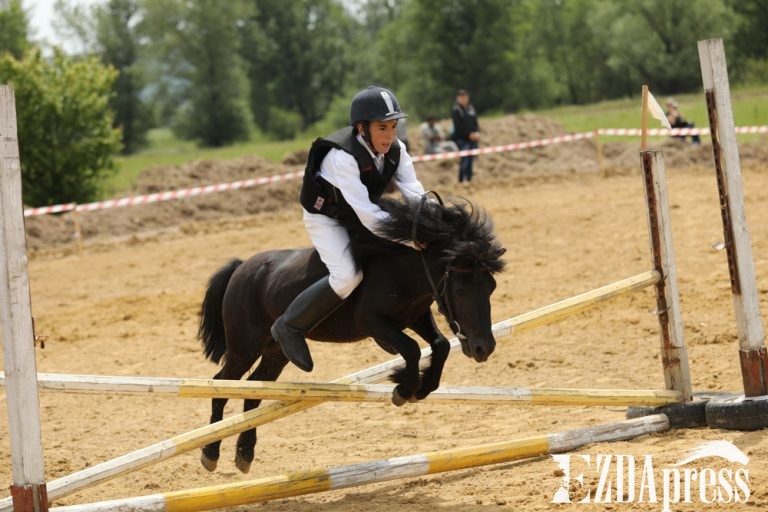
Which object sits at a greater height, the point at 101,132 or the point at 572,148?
the point at 101,132

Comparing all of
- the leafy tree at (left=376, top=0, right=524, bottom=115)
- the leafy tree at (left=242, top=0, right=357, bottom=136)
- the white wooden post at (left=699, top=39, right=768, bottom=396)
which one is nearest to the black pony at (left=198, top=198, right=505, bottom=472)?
the white wooden post at (left=699, top=39, right=768, bottom=396)

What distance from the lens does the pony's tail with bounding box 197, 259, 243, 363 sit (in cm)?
703

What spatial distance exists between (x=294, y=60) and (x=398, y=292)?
59.1 meters

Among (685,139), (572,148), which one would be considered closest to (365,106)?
(685,139)

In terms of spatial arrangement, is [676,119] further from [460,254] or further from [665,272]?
[460,254]

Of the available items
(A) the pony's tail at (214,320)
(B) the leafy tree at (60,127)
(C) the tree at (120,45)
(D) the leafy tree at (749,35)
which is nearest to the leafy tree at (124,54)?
(C) the tree at (120,45)

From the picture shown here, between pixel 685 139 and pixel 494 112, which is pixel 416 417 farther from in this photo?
pixel 494 112

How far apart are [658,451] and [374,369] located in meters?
1.70

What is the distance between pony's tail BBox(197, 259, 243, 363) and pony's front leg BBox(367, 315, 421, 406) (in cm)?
175

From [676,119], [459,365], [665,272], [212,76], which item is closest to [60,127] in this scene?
[676,119]

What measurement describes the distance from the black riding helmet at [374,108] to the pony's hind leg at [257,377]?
182cm

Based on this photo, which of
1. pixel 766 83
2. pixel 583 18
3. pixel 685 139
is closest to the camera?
pixel 685 139

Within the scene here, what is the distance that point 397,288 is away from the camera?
565cm

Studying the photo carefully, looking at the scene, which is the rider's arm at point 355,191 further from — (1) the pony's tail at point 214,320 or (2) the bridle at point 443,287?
(1) the pony's tail at point 214,320
